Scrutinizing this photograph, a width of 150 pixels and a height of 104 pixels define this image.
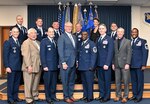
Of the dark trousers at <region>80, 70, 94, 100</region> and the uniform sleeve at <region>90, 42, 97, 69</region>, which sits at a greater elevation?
the uniform sleeve at <region>90, 42, 97, 69</region>

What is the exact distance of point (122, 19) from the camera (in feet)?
37.1

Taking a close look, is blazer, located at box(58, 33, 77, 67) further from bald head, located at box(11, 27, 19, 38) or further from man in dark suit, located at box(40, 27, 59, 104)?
bald head, located at box(11, 27, 19, 38)

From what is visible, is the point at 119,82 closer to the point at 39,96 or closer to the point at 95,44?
the point at 95,44

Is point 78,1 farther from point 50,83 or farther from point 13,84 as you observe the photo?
point 13,84

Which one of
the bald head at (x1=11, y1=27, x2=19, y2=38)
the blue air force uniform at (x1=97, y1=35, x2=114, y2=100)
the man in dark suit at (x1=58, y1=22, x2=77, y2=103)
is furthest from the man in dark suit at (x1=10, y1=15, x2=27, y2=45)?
the blue air force uniform at (x1=97, y1=35, x2=114, y2=100)

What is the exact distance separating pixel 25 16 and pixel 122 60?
21.1 feet

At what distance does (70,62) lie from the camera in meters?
5.59

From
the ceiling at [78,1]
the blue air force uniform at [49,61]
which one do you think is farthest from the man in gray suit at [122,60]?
the ceiling at [78,1]

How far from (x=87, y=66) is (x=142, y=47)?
117cm

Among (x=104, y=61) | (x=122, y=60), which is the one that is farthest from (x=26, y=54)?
(x=122, y=60)

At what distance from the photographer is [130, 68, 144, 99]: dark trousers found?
5762 millimetres

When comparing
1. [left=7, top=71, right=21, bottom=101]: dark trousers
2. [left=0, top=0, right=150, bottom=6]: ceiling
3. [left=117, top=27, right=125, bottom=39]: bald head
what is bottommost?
[left=7, top=71, right=21, bottom=101]: dark trousers

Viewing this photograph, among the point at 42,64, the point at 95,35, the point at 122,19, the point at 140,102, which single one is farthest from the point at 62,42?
the point at 122,19

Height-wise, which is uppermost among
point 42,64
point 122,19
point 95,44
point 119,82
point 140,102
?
point 122,19
